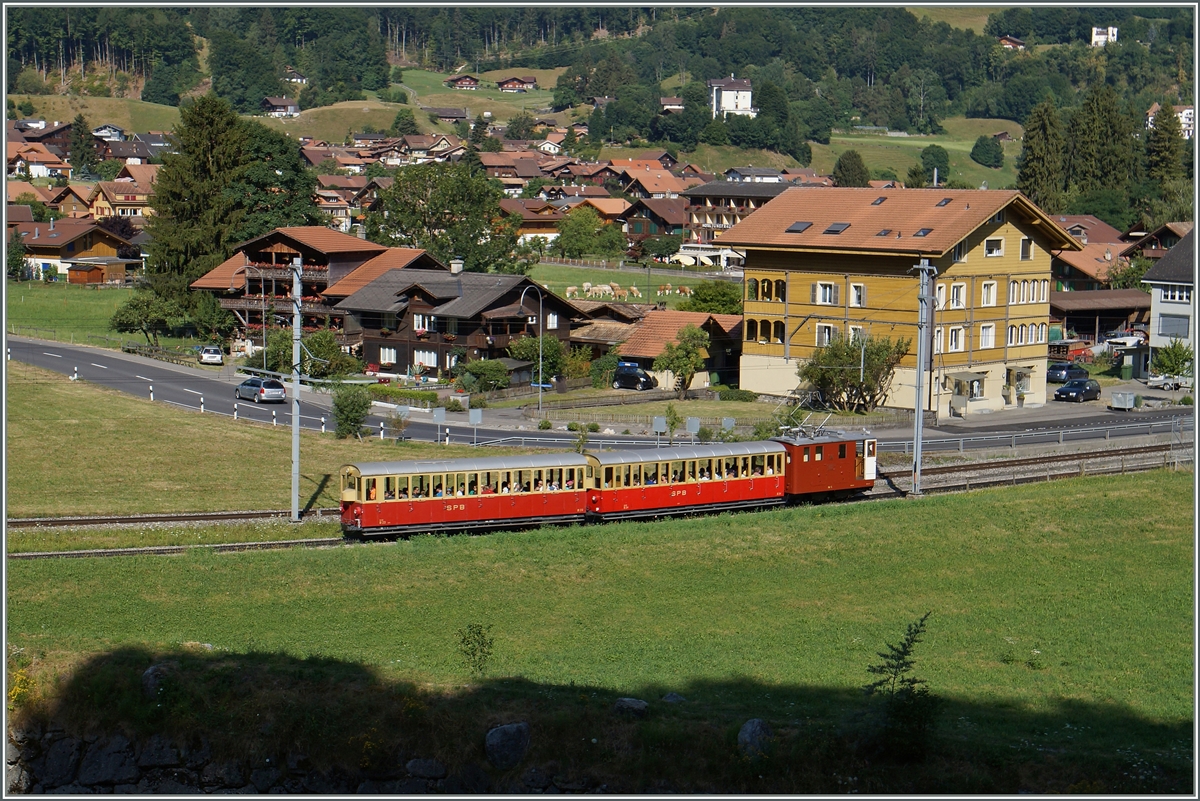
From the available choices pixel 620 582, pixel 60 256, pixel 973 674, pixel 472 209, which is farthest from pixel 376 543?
pixel 60 256

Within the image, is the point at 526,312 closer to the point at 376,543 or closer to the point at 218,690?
the point at 376,543

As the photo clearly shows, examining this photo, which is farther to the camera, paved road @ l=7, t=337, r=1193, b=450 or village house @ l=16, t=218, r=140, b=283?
village house @ l=16, t=218, r=140, b=283

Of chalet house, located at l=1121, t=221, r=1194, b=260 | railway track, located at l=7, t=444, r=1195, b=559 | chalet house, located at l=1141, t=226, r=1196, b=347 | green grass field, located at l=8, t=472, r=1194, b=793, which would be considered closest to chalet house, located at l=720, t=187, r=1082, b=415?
chalet house, located at l=1141, t=226, r=1196, b=347

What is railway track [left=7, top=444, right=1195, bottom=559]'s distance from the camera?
3800cm

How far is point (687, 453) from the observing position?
40.2m

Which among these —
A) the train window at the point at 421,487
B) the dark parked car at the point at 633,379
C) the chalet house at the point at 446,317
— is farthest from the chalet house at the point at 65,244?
the train window at the point at 421,487

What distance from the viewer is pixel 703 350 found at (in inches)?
2731

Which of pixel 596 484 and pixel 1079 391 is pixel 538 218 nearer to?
pixel 1079 391

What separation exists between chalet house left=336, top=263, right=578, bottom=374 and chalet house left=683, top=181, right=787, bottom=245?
238 ft

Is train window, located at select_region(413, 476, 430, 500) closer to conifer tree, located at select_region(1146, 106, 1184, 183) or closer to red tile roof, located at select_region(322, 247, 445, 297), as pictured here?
red tile roof, located at select_region(322, 247, 445, 297)

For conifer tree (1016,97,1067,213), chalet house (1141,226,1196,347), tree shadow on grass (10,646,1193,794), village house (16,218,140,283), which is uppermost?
conifer tree (1016,97,1067,213)

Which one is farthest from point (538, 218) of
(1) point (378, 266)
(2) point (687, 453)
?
(2) point (687, 453)

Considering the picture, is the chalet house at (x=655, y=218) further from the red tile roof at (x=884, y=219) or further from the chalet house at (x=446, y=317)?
the red tile roof at (x=884, y=219)

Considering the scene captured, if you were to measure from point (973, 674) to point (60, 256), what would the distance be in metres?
96.0
